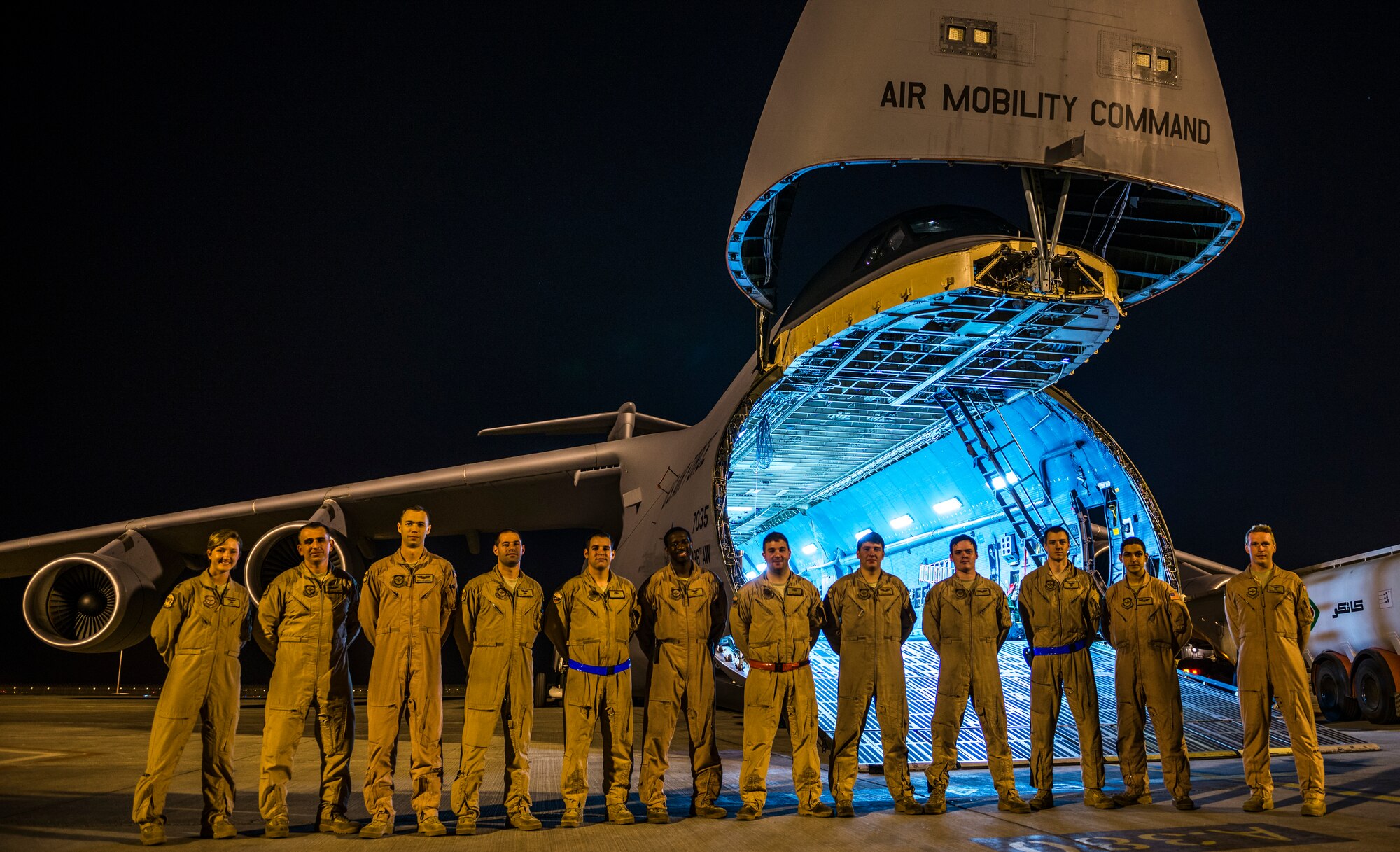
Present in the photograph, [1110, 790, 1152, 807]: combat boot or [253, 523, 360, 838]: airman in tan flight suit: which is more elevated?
[253, 523, 360, 838]: airman in tan flight suit

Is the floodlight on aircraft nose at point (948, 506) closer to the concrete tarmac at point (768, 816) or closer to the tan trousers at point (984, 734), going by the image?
the concrete tarmac at point (768, 816)

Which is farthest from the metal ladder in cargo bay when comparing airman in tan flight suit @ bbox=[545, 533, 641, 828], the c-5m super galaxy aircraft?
airman in tan flight suit @ bbox=[545, 533, 641, 828]

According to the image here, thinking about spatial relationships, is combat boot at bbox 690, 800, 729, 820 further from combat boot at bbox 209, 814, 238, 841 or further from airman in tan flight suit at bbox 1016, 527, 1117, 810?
combat boot at bbox 209, 814, 238, 841

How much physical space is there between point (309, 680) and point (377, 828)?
0.85 meters

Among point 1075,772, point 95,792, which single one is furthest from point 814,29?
point 95,792

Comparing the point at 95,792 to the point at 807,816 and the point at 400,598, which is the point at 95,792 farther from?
the point at 807,816

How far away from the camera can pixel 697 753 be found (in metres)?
5.46

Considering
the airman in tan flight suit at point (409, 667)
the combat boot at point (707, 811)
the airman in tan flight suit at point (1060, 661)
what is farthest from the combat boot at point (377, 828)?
the airman in tan flight suit at point (1060, 661)

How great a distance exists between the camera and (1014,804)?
17.5 feet

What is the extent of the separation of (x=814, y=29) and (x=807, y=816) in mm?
5030

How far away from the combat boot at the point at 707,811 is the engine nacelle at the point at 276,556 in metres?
5.60

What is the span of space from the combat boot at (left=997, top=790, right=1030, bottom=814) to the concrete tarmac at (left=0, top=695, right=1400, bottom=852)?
0.24 ft

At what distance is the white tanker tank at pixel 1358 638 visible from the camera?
11.7m

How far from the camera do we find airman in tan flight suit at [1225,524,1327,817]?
211 inches
